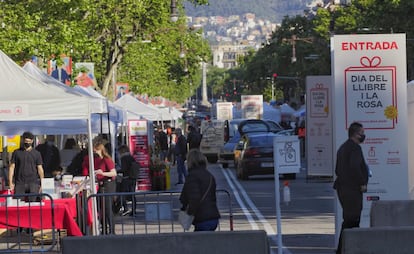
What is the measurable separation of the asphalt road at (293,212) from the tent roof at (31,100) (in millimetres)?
3511

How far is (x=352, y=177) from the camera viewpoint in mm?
15625

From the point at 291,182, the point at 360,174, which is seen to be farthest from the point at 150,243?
the point at 291,182

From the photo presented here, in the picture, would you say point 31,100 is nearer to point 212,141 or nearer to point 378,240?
point 378,240

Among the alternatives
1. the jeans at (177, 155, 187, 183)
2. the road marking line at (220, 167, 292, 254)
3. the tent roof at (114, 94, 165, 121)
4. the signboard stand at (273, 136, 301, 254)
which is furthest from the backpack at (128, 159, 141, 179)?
the tent roof at (114, 94, 165, 121)

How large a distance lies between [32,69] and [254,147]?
55.3 ft

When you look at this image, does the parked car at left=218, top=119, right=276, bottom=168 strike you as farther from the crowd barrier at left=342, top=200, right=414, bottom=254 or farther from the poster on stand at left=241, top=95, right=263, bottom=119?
the crowd barrier at left=342, top=200, right=414, bottom=254

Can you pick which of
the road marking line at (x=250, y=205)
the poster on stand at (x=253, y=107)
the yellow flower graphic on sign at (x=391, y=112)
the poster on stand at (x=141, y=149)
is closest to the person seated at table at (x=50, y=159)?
the road marking line at (x=250, y=205)

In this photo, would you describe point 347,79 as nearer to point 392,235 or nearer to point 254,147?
point 392,235

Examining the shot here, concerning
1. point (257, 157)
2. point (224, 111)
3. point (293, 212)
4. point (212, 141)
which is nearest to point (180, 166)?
point (257, 157)

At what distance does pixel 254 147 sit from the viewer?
38531 mm

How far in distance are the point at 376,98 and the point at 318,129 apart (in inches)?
643

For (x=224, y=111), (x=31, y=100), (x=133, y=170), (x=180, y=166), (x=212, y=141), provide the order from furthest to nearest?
(x=224, y=111) → (x=212, y=141) → (x=180, y=166) → (x=133, y=170) → (x=31, y=100)

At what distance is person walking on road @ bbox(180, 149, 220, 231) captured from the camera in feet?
46.2

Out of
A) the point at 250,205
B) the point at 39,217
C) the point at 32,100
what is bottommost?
the point at 250,205
